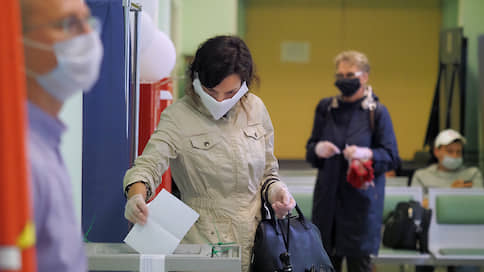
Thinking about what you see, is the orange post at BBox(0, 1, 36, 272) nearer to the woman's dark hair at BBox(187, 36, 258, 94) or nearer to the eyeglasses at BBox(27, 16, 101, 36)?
the eyeglasses at BBox(27, 16, 101, 36)

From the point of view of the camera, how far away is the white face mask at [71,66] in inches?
34.4

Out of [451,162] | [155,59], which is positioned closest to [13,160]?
[155,59]

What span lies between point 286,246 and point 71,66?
137 centimetres

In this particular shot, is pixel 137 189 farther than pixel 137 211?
Yes

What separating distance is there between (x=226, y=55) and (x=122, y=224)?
83cm

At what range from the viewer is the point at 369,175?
11.2 ft

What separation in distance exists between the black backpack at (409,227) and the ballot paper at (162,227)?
3.21m

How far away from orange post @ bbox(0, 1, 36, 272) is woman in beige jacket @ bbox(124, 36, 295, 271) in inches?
46.0

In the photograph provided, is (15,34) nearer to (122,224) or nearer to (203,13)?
(122,224)

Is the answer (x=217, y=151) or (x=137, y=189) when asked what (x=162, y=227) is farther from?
(x=217, y=151)

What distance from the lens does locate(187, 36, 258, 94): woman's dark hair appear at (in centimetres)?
200

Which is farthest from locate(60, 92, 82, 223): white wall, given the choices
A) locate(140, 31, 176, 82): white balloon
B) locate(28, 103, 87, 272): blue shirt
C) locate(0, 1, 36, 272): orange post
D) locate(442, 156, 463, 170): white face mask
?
locate(442, 156, 463, 170): white face mask

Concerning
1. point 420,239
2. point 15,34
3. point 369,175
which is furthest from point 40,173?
point 420,239

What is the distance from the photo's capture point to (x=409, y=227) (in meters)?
4.60
